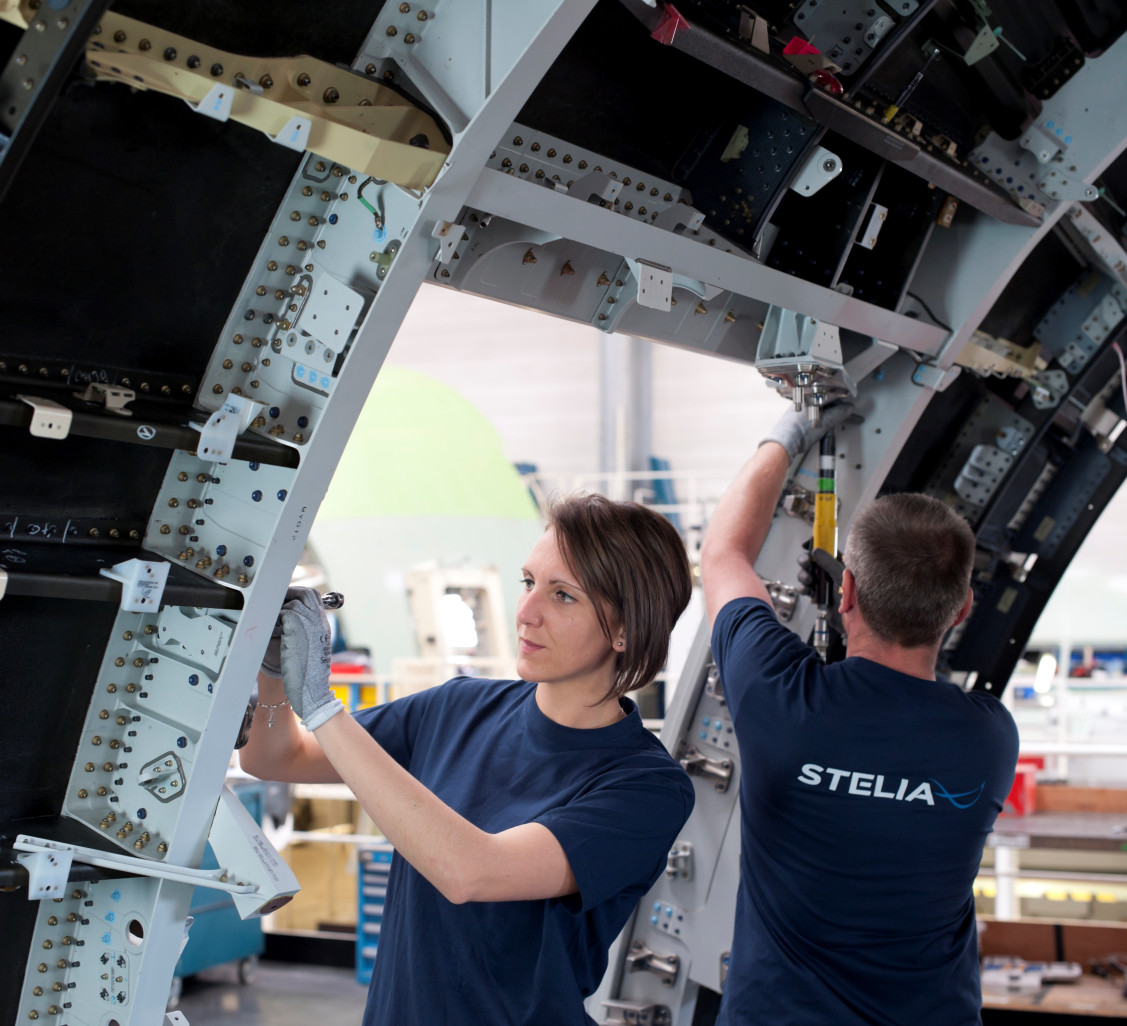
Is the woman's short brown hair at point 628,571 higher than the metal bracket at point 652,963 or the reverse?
higher

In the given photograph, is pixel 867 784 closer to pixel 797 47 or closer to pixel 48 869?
pixel 48 869

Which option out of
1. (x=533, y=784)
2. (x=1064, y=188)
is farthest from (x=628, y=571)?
(x=1064, y=188)

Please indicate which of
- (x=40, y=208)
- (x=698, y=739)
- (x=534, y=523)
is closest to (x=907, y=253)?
(x=698, y=739)

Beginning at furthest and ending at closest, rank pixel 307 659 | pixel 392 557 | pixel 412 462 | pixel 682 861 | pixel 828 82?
pixel 412 462 → pixel 392 557 → pixel 682 861 → pixel 828 82 → pixel 307 659

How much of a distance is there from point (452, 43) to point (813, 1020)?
2.36m

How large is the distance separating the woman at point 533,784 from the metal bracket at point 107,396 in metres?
0.53

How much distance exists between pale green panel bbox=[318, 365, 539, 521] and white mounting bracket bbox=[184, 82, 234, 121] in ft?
36.4

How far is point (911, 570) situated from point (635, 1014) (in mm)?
2357

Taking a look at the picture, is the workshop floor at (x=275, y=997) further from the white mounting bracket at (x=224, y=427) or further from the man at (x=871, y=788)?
the white mounting bracket at (x=224, y=427)

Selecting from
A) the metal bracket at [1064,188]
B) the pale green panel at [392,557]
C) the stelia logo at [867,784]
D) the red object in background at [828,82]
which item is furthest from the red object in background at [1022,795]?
the red object in background at [828,82]

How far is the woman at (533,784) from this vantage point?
182 cm

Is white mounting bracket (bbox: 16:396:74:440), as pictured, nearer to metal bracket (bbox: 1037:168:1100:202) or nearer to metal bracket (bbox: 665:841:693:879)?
metal bracket (bbox: 665:841:693:879)

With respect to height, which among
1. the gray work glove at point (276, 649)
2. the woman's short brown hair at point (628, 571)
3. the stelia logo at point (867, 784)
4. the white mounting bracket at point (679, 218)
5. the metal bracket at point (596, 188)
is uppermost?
the white mounting bracket at point (679, 218)

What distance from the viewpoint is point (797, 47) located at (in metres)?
2.84
